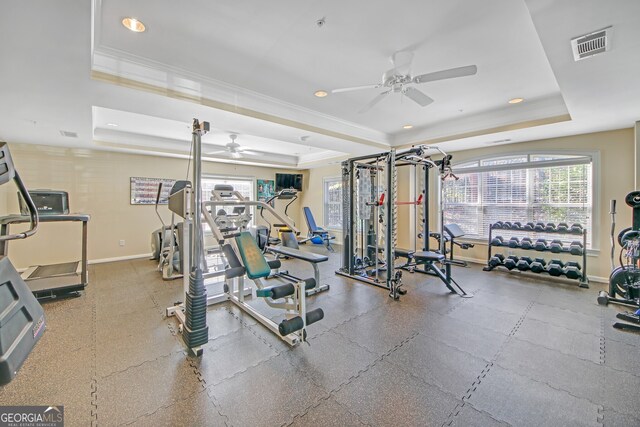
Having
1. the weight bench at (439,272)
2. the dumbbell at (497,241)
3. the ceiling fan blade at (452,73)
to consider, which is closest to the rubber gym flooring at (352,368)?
the weight bench at (439,272)

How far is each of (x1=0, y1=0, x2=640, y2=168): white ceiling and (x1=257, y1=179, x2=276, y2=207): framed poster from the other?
4141mm

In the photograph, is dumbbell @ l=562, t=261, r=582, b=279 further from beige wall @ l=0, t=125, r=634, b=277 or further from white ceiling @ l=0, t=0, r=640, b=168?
white ceiling @ l=0, t=0, r=640, b=168

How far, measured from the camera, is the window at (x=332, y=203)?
854 cm

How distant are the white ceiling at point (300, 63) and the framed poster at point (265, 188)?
4.14m

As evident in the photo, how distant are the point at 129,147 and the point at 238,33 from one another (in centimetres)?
479

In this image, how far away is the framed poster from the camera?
852 centimetres

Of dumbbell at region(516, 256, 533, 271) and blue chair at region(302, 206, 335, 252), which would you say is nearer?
dumbbell at region(516, 256, 533, 271)

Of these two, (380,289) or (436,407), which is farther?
(380,289)

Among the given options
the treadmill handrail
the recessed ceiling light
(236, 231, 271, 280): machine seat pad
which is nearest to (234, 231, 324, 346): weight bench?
(236, 231, 271, 280): machine seat pad

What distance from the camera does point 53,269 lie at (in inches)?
176

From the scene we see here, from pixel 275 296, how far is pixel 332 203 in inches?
249

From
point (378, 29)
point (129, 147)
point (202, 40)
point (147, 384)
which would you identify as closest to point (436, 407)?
point (147, 384)

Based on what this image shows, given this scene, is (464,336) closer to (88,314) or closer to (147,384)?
(147,384)

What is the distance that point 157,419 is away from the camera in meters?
1.69
